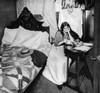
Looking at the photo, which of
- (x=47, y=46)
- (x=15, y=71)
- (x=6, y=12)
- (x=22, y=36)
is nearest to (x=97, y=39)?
(x=15, y=71)

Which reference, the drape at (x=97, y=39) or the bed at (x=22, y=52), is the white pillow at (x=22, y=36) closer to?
the bed at (x=22, y=52)

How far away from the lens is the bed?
1797mm

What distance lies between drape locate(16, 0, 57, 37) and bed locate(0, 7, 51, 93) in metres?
→ 0.18

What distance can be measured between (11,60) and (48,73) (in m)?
0.83

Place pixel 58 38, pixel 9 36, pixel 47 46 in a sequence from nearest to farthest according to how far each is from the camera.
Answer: pixel 47 46, pixel 58 38, pixel 9 36

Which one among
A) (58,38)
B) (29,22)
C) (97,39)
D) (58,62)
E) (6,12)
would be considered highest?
(6,12)

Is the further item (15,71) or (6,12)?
(6,12)

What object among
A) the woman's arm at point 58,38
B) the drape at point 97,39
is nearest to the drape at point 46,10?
the woman's arm at point 58,38

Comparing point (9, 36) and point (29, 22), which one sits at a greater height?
point (29, 22)

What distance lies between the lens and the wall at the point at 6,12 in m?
3.51

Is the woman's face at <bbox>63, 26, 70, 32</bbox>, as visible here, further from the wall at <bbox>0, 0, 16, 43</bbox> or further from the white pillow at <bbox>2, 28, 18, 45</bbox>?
the wall at <bbox>0, 0, 16, 43</bbox>

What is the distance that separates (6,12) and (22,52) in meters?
1.57

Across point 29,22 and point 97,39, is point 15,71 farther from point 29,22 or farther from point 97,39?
point 29,22

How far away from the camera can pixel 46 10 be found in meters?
3.42
